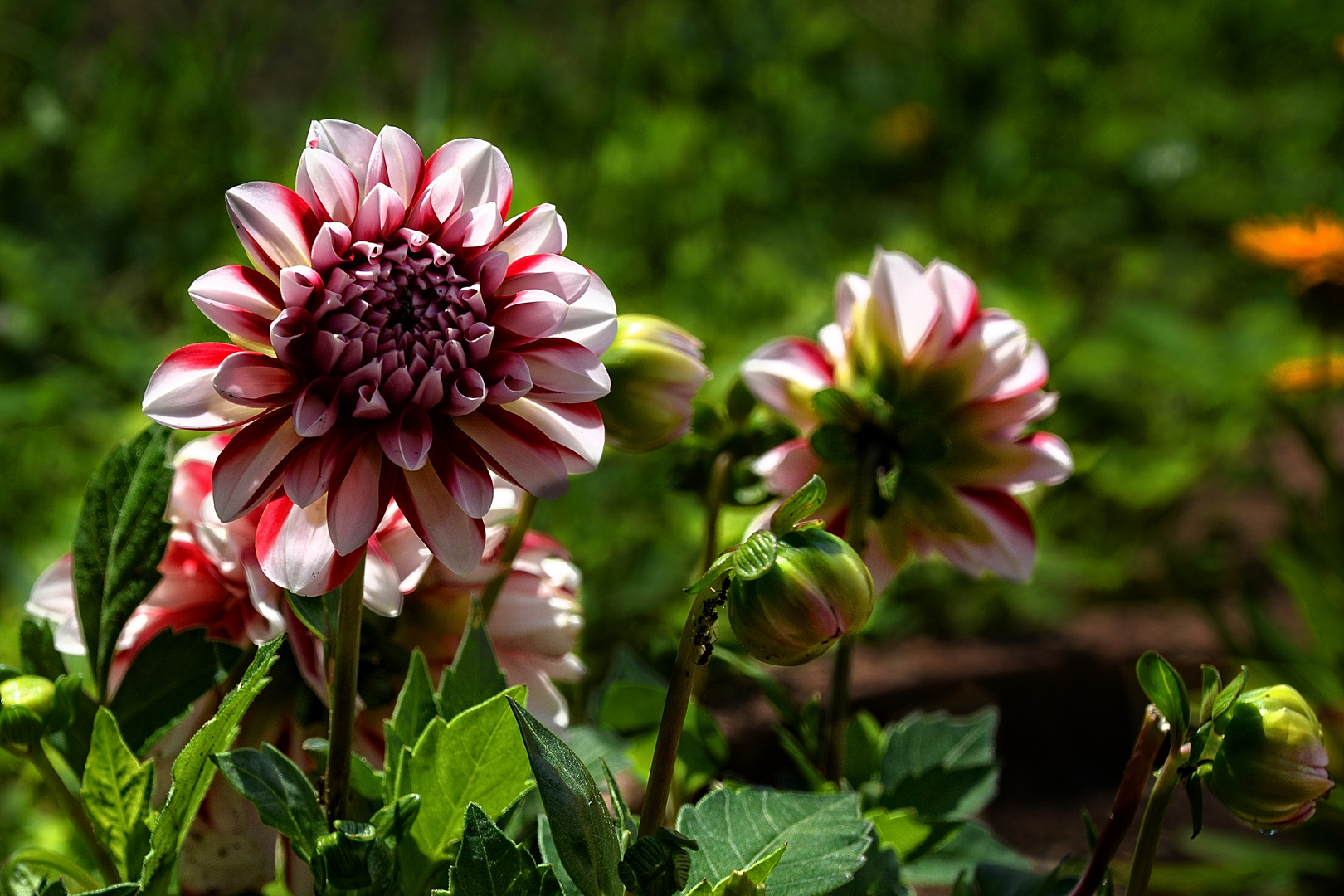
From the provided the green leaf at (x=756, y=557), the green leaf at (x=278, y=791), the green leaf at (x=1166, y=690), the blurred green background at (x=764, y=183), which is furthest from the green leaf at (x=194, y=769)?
the blurred green background at (x=764, y=183)

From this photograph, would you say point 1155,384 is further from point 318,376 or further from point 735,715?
point 318,376

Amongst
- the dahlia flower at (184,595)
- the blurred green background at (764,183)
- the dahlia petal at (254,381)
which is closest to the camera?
the dahlia petal at (254,381)

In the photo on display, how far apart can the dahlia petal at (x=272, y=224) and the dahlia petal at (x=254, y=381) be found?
2 cm

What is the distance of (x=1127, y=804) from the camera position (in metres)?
0.32

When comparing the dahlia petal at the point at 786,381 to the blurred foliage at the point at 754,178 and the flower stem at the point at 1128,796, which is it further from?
the blurred foliage at the point at 754,178

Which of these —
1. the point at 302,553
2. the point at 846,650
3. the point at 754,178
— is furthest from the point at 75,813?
the point at 754,178

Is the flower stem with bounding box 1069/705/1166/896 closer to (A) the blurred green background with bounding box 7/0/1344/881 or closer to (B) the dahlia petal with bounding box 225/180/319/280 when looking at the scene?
(B) the dahlia petal with bounding box 225/180/319/280

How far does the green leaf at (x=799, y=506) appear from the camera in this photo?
278 millimetres

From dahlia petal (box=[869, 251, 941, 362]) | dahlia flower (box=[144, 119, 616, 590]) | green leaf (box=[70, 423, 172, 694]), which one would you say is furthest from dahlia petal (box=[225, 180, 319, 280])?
dahlia petal (box=[869, 251, 941, 362])

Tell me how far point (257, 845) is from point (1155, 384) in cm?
147

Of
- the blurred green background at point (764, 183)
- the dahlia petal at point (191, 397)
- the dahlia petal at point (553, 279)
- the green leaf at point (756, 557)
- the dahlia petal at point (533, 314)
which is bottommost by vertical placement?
the blurred green background at point (764, 183)

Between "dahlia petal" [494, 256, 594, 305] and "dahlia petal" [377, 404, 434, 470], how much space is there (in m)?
0.04

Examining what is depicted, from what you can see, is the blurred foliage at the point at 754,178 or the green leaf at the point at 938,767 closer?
the green leaf at the point at 938,767

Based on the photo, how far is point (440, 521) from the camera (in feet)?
0.91
